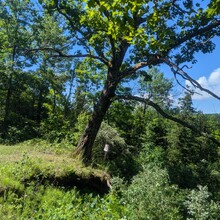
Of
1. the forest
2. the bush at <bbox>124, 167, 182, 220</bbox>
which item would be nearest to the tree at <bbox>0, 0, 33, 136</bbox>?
the forest

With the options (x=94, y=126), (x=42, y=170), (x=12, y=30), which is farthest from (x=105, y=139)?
(x=12, y=30)

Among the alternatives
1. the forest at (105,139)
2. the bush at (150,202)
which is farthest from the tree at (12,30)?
the bush at (150,202)

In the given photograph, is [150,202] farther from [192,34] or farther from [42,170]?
[192,34]

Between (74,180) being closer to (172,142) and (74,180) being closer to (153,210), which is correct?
(153,210)

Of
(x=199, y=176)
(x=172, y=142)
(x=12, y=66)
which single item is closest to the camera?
(x=199, y=176)

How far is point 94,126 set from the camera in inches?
432

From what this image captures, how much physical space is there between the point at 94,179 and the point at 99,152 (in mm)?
2969

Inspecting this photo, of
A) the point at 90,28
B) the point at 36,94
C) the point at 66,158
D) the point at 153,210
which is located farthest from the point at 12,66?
the point at 153,210

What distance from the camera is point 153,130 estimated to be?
93.8ft

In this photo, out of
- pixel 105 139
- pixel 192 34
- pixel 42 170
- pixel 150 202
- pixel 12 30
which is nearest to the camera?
pixel 150 202

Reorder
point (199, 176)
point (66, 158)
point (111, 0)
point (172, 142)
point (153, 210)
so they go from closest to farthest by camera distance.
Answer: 1. point (111, 0)
2. point (153, 210)
3. point (66, 158)
4. point (199, 176)
5. point (172, 142)

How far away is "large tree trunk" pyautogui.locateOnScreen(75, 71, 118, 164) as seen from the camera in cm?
1076

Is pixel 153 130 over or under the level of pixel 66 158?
over

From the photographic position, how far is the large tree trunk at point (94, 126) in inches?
424
